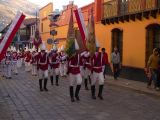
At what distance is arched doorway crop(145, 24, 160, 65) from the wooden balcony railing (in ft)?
3.02

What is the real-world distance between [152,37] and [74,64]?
7446 millimetres

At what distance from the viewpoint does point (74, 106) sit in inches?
474

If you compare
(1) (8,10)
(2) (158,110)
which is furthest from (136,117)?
(1) (8,10)

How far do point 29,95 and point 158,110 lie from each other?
502 centimetres

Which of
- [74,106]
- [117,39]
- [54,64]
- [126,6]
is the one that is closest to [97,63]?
[74,106]

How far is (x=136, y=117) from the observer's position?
10312mm

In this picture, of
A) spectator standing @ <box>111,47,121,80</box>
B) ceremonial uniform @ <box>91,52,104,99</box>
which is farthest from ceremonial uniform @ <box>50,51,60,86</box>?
ceremonial uniform @ <box>91,52,104,99</box>

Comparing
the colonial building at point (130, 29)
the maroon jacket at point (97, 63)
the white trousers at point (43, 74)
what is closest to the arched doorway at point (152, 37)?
the colonial building at point (130, 29)

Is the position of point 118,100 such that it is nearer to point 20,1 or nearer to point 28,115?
point 28,115

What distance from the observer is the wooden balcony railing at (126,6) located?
1924cm

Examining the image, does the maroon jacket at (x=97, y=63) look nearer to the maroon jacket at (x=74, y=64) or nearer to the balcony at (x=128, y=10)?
the maroon jacket at (x=74, y=64)

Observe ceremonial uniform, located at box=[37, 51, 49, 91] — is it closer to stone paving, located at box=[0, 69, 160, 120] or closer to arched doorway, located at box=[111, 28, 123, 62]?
stone paving, located at box=[0, 69, 160, 120]

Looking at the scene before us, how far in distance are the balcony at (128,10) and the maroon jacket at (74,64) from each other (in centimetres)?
657

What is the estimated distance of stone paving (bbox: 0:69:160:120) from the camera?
10.3m
